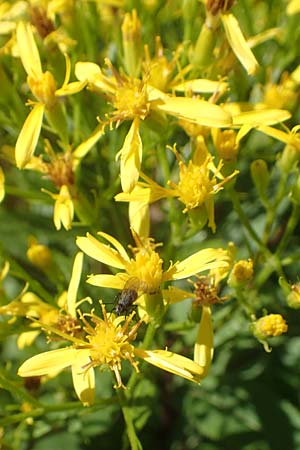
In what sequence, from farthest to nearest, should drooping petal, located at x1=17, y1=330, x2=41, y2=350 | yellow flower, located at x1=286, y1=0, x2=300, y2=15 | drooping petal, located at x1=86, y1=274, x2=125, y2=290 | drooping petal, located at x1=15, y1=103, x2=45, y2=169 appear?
yellow flower, located at x1=286, y1=0, x2=300, y2=15 < drooping petal, located at x1=17, y1=330, x2=41, y2=350 < drooping petal, located at x1=15, y1=103, x2=45, y2=169 < drooping petal, located at x1=86, y1=274, x2=125, y2=290

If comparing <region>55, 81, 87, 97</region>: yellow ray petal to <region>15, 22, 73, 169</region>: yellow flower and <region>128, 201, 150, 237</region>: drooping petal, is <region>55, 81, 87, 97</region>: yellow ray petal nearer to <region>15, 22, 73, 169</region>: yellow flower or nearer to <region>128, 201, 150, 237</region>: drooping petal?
<region>15, 22, 73, 169</region>: yellow flower

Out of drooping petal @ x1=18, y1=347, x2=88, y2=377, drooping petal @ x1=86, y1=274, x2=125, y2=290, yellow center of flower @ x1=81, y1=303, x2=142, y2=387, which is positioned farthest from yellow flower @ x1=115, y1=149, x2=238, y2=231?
drooping petal @ x1=18, y1=347, x2=88, y2=377

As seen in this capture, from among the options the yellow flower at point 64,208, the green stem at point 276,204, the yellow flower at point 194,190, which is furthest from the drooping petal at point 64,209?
the green stem at point 276,204

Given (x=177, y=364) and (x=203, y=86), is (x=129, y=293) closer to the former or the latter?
(x=177, y=364)

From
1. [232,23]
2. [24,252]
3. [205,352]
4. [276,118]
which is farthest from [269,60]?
[205,352]

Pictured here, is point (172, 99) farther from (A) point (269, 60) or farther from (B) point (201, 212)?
(A) point (269, 60)

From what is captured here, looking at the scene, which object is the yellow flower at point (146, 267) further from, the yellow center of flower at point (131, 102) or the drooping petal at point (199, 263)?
the yellow center of flower at point (131, 102)

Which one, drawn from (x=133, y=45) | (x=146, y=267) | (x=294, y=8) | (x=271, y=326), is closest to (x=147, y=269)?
(x=146, y=267)
